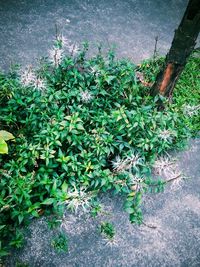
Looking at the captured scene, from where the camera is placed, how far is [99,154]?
3.03 meters

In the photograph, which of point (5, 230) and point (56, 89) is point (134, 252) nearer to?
point (5, 230)

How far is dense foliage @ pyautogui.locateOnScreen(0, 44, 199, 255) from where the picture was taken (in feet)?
8.77

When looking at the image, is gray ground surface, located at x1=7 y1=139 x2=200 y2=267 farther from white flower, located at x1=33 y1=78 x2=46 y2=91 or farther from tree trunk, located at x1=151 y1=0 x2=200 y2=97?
white flower, located at x1=33 y1=78 x2=46 y2=91

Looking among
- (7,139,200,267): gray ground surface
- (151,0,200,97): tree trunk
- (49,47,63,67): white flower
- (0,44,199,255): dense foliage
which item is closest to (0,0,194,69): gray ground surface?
(49,47,63,67): white flower

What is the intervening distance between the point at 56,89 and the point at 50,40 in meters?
1.71

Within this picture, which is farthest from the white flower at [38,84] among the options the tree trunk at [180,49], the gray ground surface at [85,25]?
the tree trunk at [180,49]

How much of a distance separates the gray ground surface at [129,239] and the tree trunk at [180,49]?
1.24 meters

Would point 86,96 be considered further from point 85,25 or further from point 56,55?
point 85,25

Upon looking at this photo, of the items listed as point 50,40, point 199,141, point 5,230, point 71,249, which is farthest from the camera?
point 50,40

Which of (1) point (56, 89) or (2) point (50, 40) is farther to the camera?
(2) point (50, 40)

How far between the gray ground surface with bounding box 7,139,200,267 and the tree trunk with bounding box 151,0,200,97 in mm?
Result: 1235

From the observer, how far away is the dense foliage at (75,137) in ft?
8.77

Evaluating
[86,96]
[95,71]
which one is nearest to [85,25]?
[95,71]

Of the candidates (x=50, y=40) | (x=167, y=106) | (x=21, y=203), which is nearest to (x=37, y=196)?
(x=21, y=203)
